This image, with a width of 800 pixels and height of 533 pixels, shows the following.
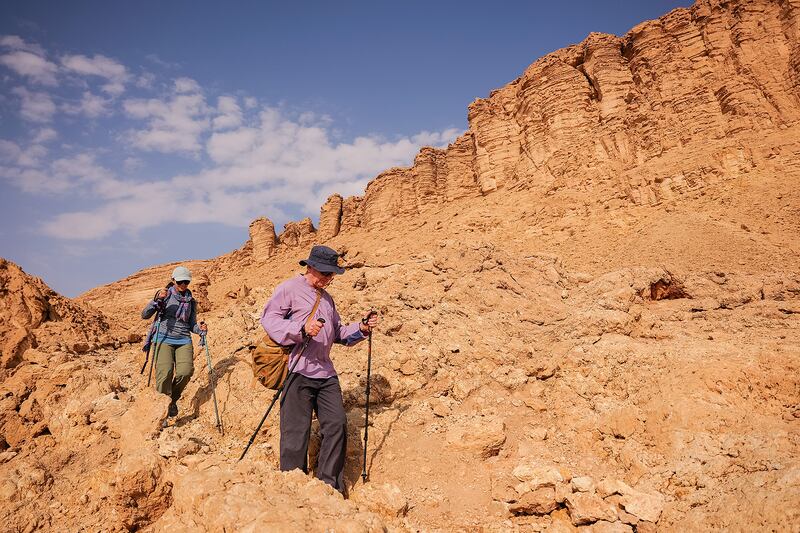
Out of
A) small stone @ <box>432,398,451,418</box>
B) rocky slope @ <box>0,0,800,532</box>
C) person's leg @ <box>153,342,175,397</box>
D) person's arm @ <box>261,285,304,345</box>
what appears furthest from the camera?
person's leg @ <box>153,342,175,397</box>

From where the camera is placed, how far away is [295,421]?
11.9 feet

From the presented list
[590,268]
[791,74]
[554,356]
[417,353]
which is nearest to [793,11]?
[791,74]

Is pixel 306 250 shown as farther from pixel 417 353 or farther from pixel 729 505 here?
pixel 729 505

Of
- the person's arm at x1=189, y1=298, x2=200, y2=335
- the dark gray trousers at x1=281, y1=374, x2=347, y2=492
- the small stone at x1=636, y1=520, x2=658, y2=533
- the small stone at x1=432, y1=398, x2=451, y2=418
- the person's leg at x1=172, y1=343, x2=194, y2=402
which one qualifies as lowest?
the small stone at x1=636, y1=520, x2=658, y2=533

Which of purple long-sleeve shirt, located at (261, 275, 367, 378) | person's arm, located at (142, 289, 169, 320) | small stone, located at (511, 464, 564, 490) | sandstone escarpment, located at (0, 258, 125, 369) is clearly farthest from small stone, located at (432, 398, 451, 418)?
sandstone escarpment, located at (0, 258, 125, 369)

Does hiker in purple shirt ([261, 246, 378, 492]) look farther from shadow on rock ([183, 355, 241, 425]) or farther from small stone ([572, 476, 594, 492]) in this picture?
shadow on rock ([183, 355, 241, 425])

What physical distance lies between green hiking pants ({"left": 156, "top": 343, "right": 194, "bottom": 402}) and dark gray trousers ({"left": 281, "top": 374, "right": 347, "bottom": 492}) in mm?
2770

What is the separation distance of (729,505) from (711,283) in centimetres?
810

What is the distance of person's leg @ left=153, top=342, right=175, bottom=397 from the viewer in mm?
5562

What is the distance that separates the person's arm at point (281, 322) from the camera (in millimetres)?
3658

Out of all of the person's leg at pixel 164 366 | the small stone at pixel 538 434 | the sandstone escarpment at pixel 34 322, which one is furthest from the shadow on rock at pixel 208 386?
the small stone at pixel 538 434

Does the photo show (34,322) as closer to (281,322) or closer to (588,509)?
(281,322)

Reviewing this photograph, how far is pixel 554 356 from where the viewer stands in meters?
5.73

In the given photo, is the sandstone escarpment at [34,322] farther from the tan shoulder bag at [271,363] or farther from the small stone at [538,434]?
the small stone at [538,434]
